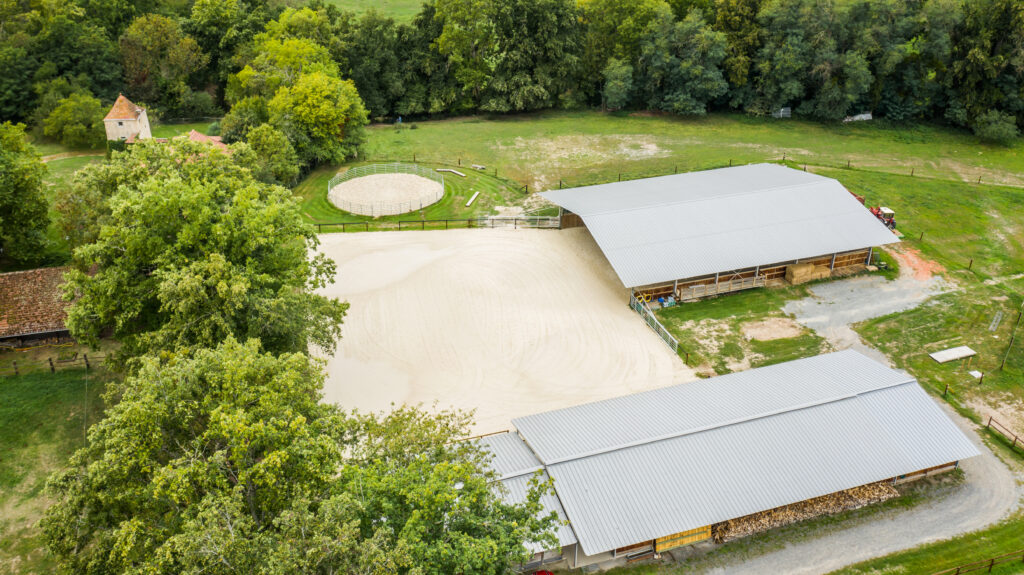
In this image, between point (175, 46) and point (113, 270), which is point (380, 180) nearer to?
point (113, 270)

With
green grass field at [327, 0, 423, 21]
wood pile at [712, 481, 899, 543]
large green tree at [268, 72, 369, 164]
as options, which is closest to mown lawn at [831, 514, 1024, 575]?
wood pile at [712, 481, 899, 543]

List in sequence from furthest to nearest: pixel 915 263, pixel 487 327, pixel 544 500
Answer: pixel 915 263 < pixel 487 327 < pixel 544 500

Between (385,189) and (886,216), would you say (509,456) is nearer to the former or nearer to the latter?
(385,189)

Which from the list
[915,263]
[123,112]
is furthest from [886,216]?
Result: [123,112]

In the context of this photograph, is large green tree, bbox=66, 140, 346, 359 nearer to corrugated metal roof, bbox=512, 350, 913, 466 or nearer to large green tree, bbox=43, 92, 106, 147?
corrugated metal roof, bbox=512, 350, 913, 466

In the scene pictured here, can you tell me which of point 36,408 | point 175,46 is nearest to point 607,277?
point 36,408

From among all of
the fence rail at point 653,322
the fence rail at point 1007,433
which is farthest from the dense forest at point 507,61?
the fence rail at point 1007,433
